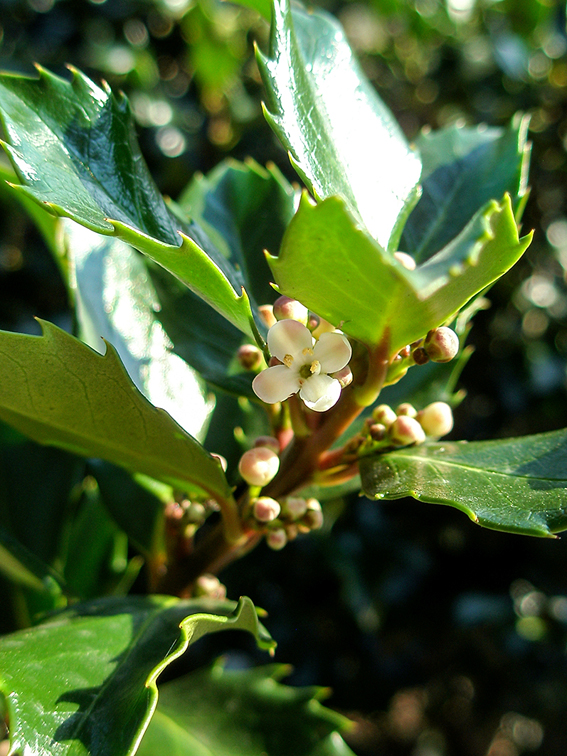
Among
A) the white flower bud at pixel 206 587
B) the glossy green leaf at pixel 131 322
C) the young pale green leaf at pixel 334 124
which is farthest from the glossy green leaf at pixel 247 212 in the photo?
the white flower bud at pixel 206 587

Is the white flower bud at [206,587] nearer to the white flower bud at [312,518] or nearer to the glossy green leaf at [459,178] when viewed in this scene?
the white flower bud at [312,518]

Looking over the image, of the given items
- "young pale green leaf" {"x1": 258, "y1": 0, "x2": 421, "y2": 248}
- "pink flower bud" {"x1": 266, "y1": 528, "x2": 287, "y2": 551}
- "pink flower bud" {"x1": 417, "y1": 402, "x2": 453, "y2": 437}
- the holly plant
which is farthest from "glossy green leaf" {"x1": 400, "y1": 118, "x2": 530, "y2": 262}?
"pink flower bud" {"x1": 266, "y1": 528, "x2": 287, "y2": 551}

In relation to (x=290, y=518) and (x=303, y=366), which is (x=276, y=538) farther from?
(x=303, y=366)

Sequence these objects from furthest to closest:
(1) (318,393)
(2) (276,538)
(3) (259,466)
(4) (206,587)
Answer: (4) (206,587), (2) (276,538), (3) (259,466), (1) (318,393)

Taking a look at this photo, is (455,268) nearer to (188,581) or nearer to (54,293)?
(188,581)

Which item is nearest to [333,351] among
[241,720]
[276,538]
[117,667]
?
[276,538]

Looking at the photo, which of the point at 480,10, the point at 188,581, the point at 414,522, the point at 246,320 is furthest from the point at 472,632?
the point at 480,10
